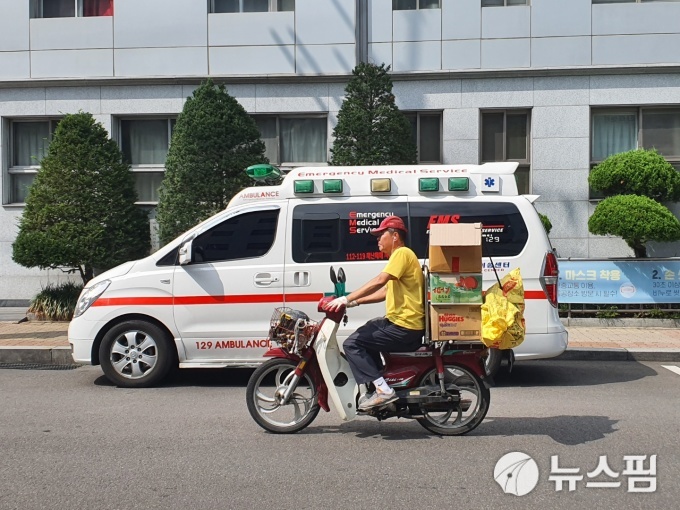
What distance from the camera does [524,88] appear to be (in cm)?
1579

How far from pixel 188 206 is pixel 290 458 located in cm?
875

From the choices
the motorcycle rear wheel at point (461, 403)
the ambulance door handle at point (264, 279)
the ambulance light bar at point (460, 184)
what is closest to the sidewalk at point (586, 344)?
the ambulance light bar at point (460, 184)

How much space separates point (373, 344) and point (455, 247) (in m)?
1.03

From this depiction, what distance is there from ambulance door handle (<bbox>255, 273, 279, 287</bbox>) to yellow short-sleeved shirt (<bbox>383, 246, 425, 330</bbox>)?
8.63ft

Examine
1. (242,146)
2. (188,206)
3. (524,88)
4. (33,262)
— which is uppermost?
(524,88)

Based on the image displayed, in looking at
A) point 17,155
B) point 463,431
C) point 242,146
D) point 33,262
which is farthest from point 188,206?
point 463,431

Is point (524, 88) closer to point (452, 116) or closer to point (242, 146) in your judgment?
point (452, 116)

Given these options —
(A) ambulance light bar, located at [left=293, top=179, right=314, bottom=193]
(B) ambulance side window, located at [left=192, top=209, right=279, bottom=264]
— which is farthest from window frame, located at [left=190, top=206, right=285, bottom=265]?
(A) ambulance light bar, located at [left=293, top=179, right=314, bottom=193]

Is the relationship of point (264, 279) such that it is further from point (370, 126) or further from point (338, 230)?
point (370, 126)

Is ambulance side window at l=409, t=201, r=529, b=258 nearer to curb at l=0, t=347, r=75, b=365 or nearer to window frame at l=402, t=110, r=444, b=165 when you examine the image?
curb at l=0, t=347, r=75, b=365

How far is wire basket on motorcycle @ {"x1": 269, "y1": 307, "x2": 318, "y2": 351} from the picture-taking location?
6.43 metres

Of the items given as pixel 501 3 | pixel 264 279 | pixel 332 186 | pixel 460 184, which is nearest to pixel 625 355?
pixel 460 184

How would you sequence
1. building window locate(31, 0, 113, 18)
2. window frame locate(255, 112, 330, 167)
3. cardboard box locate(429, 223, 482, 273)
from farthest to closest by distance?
building window locate(31, 0, 113, 18) < window frame locate(255, 112, 330, 167) < cardboard box locate(429, 223, 482, 273)

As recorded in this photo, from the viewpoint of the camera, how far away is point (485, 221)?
894 centimetres
